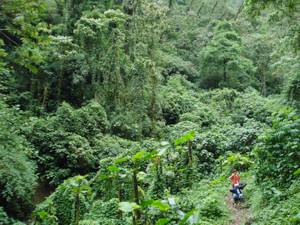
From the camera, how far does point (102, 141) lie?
45.1 feet

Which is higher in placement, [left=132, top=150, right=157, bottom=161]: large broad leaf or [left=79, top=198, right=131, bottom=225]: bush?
[left=132, top=150, right=157, bottom=161]: large broad leaf

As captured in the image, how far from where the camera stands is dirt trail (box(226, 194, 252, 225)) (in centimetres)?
673

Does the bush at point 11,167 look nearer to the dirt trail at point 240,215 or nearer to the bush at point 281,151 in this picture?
the dirt trail at point 240,215

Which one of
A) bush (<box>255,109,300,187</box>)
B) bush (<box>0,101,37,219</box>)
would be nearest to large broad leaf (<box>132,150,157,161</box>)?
bush (<box>255,109,300,187</box>)

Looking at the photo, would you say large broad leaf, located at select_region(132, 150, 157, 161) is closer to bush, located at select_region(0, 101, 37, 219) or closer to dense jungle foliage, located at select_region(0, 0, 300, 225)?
dense jungle foliage, located at select_region(0, 0, 300, 225)

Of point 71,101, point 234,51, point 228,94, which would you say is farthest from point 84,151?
point 234,51

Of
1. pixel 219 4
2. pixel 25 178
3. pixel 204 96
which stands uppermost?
pixel 219 4

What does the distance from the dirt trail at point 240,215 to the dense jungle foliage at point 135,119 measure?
10 centimetres

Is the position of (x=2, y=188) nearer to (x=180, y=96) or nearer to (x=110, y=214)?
(x=110, y=214)

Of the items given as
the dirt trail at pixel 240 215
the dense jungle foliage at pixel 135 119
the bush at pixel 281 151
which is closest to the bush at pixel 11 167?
the dense jungle foliage at pixel 135 119

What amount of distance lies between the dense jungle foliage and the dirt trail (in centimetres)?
10

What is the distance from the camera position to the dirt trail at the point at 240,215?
22.1 ft

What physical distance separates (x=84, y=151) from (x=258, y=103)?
11.1 m

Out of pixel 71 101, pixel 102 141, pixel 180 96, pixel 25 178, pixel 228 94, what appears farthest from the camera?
pixel 228 94
